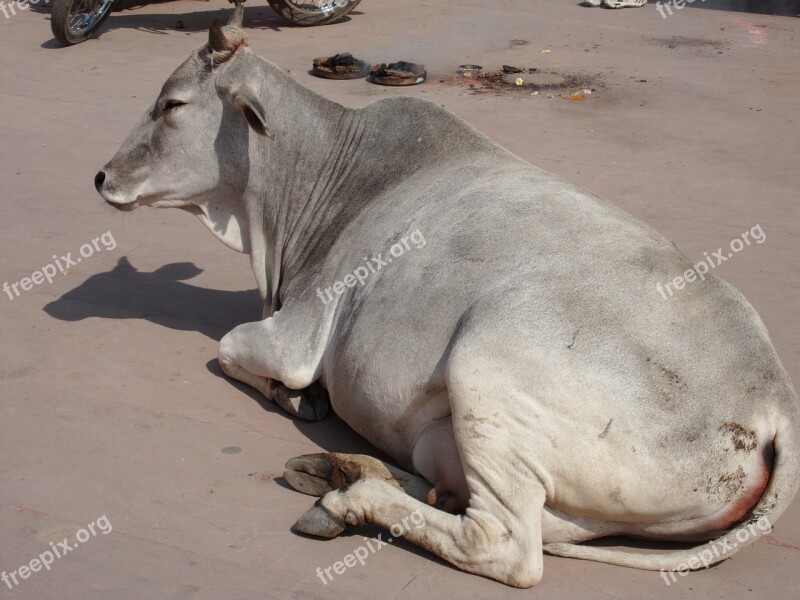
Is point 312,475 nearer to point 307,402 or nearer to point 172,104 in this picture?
point 307,402

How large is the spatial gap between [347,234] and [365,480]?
4.08ft

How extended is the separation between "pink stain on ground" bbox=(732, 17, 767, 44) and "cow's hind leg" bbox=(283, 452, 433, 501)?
9.26 meters

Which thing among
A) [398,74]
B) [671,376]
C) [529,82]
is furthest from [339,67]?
[671,376]

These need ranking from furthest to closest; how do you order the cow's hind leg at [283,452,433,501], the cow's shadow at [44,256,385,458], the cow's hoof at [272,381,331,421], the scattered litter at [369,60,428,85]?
the scattered litter at [369,60,428,85]
the cow's shadow at [44,256,385,458]
the cow's hoof at [272,381,331,421]
the cow's hind leg at [283,452,433,501]

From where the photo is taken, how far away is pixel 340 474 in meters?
4.11

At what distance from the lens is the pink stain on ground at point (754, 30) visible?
1205cm

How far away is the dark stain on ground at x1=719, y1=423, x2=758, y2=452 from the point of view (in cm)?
360

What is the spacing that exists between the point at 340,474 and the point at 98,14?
356 inches

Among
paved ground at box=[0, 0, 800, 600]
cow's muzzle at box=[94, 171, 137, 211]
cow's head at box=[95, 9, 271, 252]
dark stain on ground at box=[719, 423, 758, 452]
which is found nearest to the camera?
dark stain on ground at box=[719, 423, 758, 452]

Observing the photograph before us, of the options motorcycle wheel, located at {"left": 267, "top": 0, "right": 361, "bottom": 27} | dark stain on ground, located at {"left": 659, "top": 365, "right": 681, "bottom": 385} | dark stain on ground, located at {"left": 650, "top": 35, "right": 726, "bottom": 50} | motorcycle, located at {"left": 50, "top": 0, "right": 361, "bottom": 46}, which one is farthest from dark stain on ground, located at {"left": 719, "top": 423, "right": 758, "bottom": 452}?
motorcycle wheel, located at {"left": 267, "top": 0, "right": 361, "bottom": 27}

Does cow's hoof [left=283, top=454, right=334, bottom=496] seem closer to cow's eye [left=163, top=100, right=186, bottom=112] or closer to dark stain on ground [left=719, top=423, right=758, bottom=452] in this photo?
dark stain on ground [left=719, top=423, right=758, bottom=452]

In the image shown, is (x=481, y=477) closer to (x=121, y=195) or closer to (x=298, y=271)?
(x=298, y=271)

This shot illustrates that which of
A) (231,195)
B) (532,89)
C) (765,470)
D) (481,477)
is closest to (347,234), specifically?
(231,195)

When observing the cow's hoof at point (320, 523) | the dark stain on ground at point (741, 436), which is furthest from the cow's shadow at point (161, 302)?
the dark stain on ground at point (741, 436)
